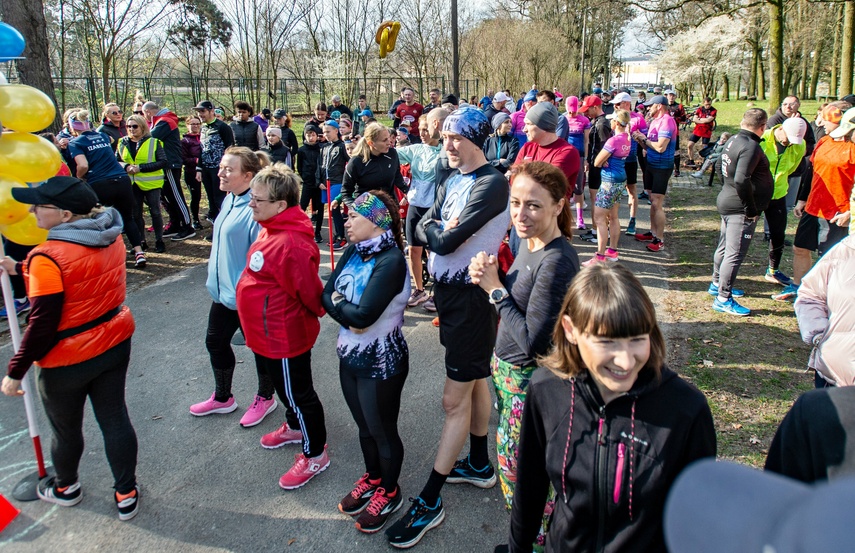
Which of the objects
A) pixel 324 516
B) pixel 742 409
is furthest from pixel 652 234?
pixel 324 516

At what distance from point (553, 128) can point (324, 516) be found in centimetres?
423

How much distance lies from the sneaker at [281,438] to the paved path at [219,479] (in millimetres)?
59

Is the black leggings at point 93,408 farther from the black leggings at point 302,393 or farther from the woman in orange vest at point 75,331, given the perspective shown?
the black leggings at point 302,393

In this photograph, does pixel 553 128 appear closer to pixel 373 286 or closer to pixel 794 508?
pixel 373 286

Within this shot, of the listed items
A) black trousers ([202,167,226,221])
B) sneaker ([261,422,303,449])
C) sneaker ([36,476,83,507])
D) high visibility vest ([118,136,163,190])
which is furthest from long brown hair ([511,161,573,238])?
black trousers ([202,167,226,221])

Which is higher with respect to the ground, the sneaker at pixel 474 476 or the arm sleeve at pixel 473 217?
the arm sleeve at pixel 473 217

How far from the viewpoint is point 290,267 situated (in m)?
3.08

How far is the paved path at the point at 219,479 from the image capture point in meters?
2.99

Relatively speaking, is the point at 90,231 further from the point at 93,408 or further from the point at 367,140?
the point at 367,140

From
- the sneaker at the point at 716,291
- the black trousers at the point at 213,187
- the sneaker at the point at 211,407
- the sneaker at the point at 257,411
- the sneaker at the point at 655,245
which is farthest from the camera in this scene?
the black trousers at the point at 213,187

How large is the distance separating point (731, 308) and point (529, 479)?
4755mm

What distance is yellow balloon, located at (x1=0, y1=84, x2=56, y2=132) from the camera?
10.4 feet

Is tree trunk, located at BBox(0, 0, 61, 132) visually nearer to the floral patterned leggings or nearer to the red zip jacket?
the red zip jacket

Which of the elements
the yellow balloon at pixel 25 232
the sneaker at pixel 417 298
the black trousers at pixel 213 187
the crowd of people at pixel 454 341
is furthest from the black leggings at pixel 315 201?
the yellow balloon at pixel 25 232
